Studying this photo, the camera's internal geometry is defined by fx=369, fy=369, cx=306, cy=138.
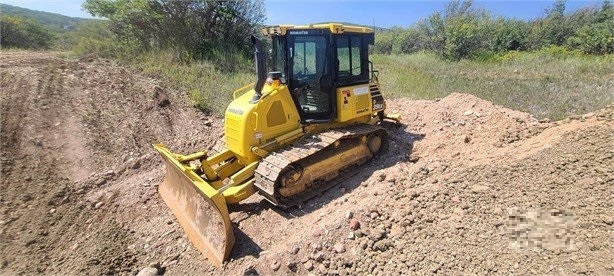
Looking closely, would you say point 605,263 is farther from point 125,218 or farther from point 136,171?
point 136,171

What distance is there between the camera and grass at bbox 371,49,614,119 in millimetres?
7668

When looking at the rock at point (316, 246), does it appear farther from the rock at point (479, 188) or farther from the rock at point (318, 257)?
the rock at point (479, 188)

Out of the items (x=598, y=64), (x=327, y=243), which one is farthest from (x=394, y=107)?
(x=598, y=64)

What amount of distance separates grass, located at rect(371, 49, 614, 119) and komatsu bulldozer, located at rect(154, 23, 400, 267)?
4.04m

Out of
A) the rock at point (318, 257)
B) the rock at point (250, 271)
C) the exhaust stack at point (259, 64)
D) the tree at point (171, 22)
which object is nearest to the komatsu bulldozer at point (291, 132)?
the exhaust stack at point (259, 64)

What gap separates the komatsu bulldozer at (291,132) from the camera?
4.66 metres

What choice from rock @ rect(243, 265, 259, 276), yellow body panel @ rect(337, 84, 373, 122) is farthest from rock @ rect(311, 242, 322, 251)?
yellow body panel @ rect(337, 84, 373, 122)

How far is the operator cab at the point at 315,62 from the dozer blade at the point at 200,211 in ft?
6.03

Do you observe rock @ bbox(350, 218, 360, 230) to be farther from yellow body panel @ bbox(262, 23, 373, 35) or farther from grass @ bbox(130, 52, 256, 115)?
grass @ bbox(130, 52, 256, 115)

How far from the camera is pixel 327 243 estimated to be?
3.88 m

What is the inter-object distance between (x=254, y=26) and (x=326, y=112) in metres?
11.4

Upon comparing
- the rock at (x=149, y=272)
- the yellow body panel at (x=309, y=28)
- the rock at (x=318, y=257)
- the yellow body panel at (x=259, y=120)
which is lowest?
the rock at (x=149, y=272)

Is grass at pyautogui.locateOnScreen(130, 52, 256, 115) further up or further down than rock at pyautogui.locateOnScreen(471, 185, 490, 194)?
further up

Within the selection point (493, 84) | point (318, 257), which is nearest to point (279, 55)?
point (318, 257)
